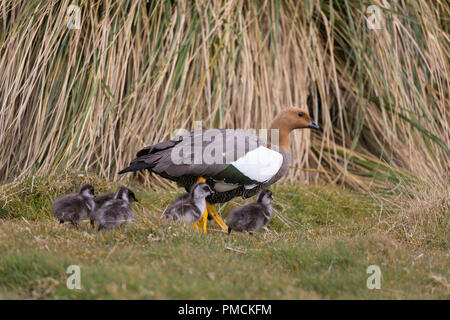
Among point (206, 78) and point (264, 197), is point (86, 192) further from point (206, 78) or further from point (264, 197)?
point (206, 78)

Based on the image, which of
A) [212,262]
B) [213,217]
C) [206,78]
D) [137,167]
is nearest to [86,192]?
[137,167]

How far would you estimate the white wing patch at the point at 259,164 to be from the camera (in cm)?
516

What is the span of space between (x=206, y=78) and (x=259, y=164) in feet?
6.21

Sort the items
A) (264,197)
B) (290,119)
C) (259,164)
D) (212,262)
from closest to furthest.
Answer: (212,262) → (259,164) → (264,197) → (290,119)

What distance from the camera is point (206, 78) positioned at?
679 centimetres

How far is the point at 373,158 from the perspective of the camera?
25.1ft

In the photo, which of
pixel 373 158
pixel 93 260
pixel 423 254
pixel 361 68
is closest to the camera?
pixel 93 260

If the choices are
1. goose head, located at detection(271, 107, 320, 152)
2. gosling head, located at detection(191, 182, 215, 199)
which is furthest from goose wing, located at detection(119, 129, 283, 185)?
goose head, located at detection(271, 107, 320, 152)

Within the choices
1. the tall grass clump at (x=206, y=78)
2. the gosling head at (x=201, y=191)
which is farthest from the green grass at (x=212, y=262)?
the tall grass clump at (x=206, y=78)

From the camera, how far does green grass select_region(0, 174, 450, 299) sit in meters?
3.31

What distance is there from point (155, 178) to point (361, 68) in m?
2.65

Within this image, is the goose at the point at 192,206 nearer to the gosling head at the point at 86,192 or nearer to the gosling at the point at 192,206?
the gosling at the point at 192,206
